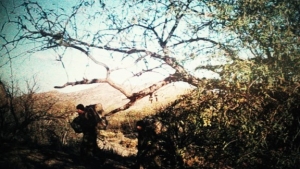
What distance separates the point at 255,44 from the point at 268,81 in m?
0.79

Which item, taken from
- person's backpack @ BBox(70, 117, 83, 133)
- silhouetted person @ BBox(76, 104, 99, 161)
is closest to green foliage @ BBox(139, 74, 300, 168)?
silhouetted person @ BBox(76, 104, 99, 161)

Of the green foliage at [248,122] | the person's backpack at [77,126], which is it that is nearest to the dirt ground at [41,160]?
the person's backpack at [77,126]

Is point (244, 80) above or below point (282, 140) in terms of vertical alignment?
above

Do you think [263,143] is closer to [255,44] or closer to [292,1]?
[255,44]

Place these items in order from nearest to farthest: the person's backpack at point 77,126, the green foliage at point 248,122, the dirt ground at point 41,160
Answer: the green foliage at point 248,122 → the dirt ground at point 41,160 → the person's backpack at point 77,126

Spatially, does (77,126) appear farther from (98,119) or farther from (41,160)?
(41,160)

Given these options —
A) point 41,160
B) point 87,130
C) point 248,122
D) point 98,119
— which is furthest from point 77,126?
point 248,122

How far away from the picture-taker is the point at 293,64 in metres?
4.31

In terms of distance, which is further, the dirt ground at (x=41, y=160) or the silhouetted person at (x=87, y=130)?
the silhouetted person at (x=87, y=130)

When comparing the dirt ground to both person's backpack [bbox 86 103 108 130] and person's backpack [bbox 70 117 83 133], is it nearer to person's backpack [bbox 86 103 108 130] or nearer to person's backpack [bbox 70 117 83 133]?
person's backpack [bbox 70 117 83 133]

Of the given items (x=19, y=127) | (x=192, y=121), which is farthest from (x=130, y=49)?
(x=19, y=127)

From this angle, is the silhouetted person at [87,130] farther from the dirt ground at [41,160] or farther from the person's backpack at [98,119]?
the dirt ground at [41,160]

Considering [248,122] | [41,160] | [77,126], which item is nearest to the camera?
[248,122]

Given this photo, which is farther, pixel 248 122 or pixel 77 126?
pixel 77 126
